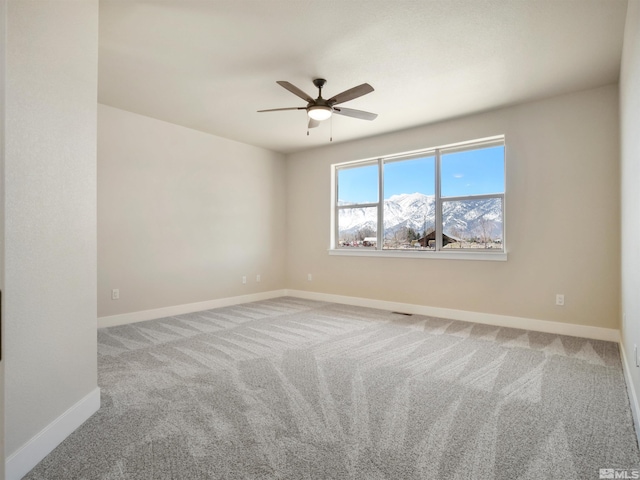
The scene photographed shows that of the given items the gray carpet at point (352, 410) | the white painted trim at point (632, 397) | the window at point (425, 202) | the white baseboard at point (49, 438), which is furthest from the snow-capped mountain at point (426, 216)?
the white baseboard at point (49, 438)

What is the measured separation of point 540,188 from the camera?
3977mm

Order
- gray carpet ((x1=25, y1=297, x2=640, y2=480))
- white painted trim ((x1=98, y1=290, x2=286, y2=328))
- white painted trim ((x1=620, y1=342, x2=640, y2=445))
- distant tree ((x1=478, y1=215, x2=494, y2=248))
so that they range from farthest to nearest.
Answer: distant tree ((x1=478, y1=215, x2=494, y2=248)), white painted trim ((x1=98, y1=290, x2=286, y2=328)), white painted trim ((x1=620, y1=342, x2=640, y2=445)), gray carpet ((x1=25, y1=297, x2=640, y2=480))

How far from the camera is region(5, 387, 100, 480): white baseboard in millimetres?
1473

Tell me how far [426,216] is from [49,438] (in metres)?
4.63

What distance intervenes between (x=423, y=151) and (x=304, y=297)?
3.23 metres

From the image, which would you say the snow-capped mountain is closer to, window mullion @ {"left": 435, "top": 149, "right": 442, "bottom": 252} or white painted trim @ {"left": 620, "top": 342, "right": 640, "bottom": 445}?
window mullion @ {"left": 435, "top": 149, "right": 442, "bottom": 252}

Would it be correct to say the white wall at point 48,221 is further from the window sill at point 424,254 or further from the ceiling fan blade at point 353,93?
the window sill at point 424,254

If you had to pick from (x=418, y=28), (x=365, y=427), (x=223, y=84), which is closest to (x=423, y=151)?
(x=418, y=28)

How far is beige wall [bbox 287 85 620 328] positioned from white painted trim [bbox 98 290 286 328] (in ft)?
7.93

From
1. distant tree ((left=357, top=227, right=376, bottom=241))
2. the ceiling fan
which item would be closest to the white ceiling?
the ceiling fan

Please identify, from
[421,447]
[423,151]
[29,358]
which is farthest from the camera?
[423,151]

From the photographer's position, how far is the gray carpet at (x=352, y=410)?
158 centimetres

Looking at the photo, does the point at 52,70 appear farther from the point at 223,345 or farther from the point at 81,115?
the point at 223,345

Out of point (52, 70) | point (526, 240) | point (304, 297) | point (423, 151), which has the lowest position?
point (304, 297)
